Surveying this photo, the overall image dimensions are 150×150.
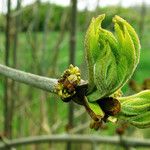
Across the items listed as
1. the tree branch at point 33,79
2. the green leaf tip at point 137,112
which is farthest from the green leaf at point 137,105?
the tree branch at point 33,79

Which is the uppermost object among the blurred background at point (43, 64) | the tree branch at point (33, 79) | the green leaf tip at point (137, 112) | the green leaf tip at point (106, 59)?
the green leaf tip at point (106, 59)

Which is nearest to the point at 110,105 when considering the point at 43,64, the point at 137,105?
the point at 137,105

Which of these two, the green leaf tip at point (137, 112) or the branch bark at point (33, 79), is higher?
the branch bark at point (33, 79)

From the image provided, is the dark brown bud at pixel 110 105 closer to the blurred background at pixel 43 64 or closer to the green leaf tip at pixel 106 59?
the green leaf tip at pixel 106 59

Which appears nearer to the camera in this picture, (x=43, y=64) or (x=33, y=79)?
(x=33, y=79)

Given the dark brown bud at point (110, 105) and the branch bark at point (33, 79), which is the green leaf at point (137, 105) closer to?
the dark brown bud at point (110, 105)

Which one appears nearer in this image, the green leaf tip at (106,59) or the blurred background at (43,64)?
the green leaf tip at (106,59)


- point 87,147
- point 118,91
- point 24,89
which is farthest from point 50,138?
point 24,89

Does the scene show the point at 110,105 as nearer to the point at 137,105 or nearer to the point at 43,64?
the point at 137,105
